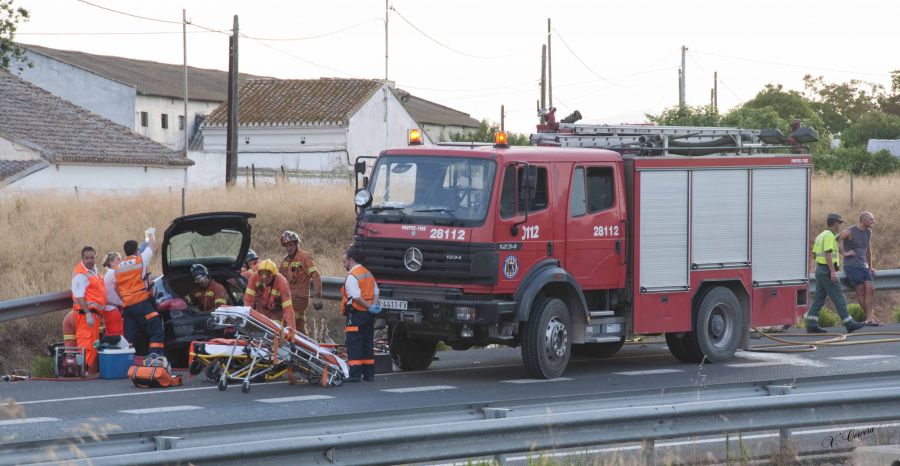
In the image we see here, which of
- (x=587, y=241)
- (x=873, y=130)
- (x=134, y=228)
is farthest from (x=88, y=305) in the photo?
(x=873, y=130)

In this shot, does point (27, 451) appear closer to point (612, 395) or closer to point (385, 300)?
point (612, 395)

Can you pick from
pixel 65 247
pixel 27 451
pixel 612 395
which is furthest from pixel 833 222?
pixel 27 451

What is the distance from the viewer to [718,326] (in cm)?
1585

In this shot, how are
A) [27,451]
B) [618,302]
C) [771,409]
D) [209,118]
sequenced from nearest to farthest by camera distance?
[27,451] → [771,409] → [618,302] → [209,118]

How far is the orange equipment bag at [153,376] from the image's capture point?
13.7m

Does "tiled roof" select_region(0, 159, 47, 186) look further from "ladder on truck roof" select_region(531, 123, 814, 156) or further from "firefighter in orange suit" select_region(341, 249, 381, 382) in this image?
"firefighter in orange suit" select_region(341, 249, 381, 382)

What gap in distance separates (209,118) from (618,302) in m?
51.4

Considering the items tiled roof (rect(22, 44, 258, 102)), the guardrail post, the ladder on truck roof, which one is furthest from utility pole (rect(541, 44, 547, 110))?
the guardrail post

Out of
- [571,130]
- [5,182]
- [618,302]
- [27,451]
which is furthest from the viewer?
[5,182]

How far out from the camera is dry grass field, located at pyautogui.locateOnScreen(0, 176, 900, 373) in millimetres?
20203

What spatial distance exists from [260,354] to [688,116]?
3536cm

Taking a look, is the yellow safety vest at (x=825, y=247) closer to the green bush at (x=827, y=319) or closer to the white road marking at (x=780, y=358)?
the green bush at (x=827, y=319)

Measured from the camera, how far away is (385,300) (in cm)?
1403

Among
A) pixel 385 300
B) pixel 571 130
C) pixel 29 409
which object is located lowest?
pixel 29 409
